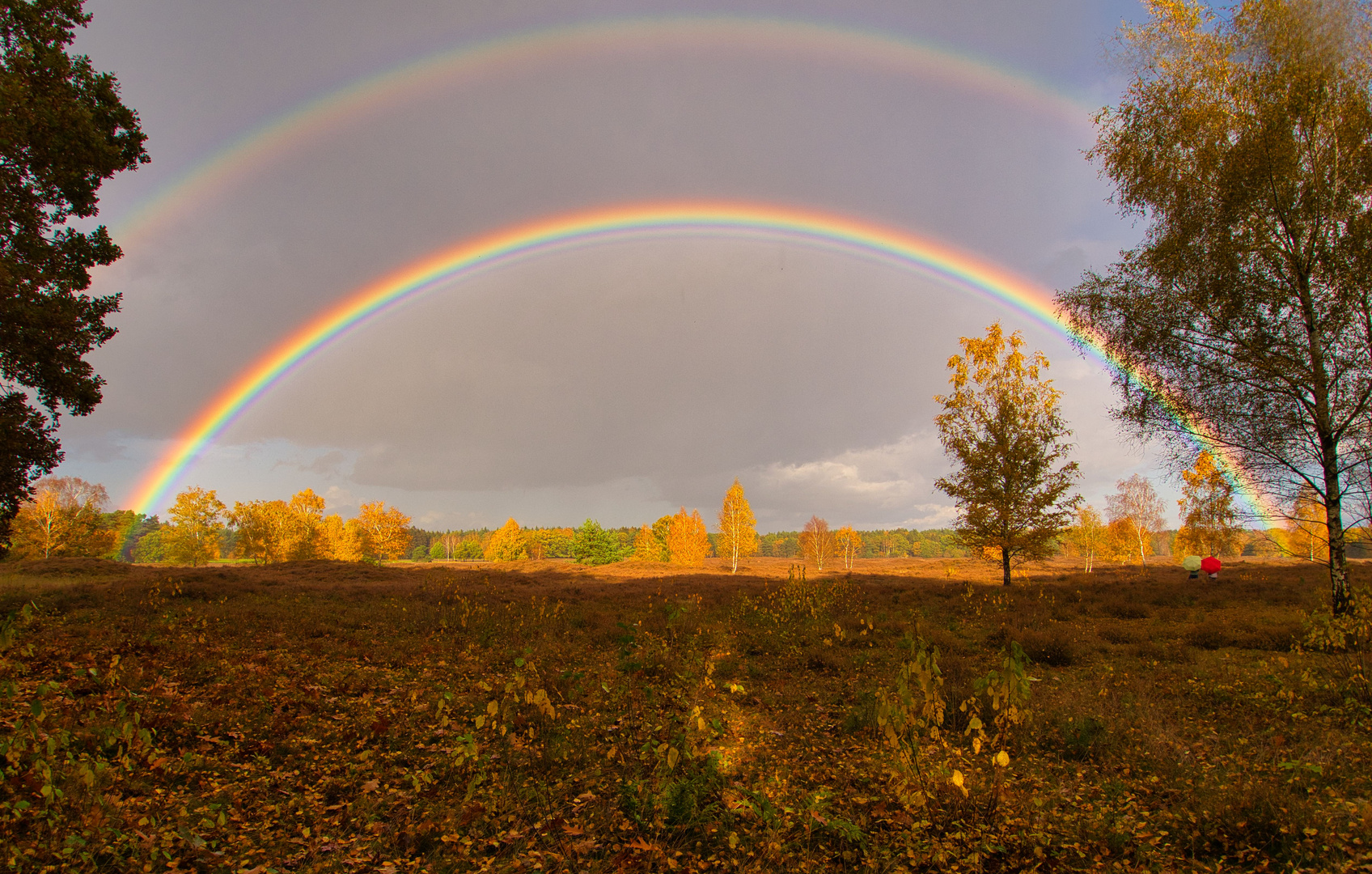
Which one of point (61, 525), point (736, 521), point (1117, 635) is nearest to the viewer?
point (1117, 635)

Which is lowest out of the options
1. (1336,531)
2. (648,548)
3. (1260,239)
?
(648,548)

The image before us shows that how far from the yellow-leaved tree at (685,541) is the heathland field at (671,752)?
176 ft

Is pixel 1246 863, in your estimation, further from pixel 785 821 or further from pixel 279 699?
pixel 279 699

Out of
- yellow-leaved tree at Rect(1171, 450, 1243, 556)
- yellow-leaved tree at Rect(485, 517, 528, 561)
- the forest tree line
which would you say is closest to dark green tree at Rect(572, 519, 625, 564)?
the forest tree line

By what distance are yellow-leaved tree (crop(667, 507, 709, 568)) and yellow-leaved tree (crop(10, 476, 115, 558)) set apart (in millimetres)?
50687

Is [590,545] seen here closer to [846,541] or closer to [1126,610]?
[846,541]

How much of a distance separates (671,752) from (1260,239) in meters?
13.5

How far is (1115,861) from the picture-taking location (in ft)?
11.8

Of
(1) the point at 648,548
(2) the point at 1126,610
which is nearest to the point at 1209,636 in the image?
(2) the point at 1126,610

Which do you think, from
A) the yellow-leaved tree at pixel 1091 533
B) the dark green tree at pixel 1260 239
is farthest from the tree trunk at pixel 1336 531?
the yellow-leaved tree at pixel 1091 533

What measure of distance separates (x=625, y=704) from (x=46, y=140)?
46.8 feet

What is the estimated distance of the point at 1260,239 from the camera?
982 centimetres

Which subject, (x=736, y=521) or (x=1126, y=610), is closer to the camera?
(x=1126, y=610)

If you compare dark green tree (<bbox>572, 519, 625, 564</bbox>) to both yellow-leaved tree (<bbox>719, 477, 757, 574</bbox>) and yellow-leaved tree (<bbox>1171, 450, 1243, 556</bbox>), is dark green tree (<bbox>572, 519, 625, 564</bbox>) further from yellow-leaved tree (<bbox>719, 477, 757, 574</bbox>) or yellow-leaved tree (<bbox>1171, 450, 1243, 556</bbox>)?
yellow-leaved tree (<bbox>1171, 450, 1243, 556</bbox>)
